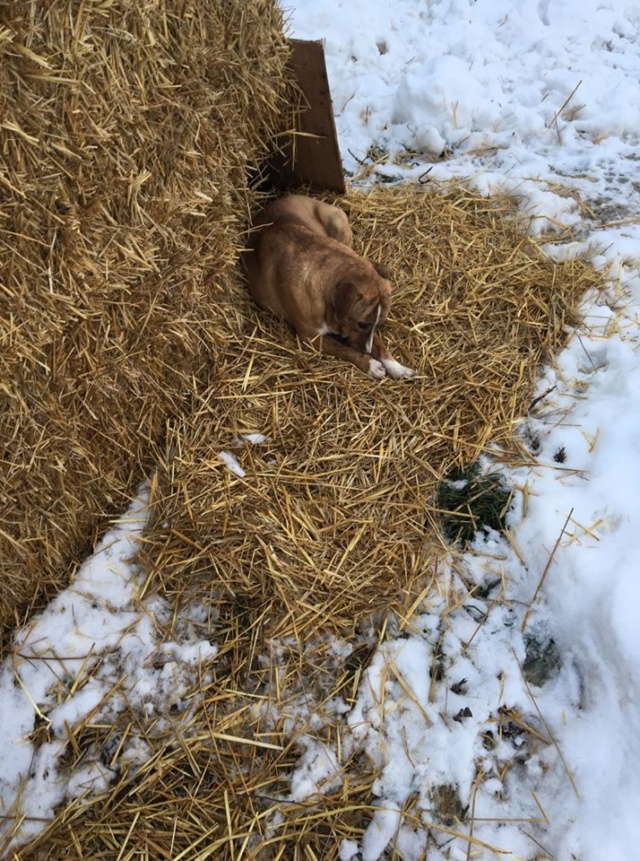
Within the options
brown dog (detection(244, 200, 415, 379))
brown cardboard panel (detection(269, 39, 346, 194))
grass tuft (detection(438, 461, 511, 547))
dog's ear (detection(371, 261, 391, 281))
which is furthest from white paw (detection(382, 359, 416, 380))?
brown cardboard panel (detection(269, 39, 346, 194))

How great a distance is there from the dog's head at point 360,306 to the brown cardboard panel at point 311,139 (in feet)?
3.39

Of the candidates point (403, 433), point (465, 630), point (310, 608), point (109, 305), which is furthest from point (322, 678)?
point (109, 305)

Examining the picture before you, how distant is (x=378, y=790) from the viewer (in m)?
2.55

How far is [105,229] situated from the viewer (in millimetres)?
2639

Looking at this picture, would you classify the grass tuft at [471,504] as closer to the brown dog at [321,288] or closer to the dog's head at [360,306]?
the brown dog at [321,288]

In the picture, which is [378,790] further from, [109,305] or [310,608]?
[109,305]

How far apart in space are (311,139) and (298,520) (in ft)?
8.53

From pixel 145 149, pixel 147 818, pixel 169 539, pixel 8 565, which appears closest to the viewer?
pixel 147 818

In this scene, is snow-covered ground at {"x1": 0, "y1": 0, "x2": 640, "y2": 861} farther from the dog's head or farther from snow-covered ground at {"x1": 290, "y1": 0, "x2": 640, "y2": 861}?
the dog's head

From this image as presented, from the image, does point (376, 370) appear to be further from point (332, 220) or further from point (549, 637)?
point (549, 637)

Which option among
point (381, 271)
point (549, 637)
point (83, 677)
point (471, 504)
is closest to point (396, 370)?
point (381, 271)

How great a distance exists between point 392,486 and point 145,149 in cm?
195

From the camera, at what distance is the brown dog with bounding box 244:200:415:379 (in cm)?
368

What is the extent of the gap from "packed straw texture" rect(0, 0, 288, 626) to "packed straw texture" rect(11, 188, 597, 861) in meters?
0.37
